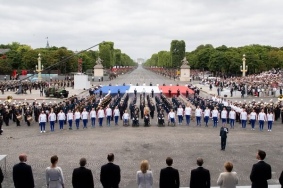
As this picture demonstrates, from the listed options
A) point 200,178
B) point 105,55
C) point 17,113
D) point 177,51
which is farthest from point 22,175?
point 177,51

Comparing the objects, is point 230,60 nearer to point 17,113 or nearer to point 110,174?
point 17,113

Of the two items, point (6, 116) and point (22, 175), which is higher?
point (22, 175)

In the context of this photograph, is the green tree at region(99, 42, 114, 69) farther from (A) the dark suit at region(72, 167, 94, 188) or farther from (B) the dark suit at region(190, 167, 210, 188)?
(B) the dark suit at region(190, 167, 210, 188)

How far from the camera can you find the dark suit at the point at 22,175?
8539 millimetres

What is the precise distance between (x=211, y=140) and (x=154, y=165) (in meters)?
5.85

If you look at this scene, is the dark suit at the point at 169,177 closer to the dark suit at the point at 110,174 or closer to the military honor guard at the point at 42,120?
the dark suit at the point at 110,174

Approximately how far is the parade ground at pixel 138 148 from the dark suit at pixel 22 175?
3.05 meters

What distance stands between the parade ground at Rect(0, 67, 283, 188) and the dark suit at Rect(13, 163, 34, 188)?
305 cm

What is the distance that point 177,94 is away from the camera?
139ft

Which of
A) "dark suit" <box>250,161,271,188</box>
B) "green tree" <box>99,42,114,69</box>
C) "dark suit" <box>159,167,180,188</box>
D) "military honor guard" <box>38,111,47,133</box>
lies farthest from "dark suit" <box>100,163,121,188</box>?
"green tree" <box>99,42,114,69</box>

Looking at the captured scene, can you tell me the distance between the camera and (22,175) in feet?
28.1

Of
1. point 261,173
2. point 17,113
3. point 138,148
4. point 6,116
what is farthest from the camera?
point 17,113

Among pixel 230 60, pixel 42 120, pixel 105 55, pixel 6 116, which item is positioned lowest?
pixel 6 116

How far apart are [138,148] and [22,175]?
878cm
